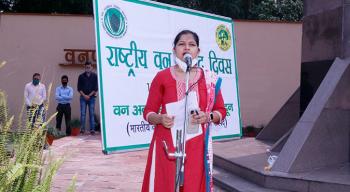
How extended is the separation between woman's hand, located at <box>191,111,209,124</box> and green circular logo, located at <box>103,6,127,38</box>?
83.7 inches

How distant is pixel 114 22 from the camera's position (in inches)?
185

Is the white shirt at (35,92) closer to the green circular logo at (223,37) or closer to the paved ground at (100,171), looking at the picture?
the paved ground at (100,171)

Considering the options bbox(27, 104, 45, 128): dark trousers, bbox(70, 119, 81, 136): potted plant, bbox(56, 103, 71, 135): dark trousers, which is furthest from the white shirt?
bbox(70, 119, 81, 136): potted plant

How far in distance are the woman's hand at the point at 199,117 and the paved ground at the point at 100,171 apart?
2.06 m

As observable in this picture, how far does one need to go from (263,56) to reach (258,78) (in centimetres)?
65

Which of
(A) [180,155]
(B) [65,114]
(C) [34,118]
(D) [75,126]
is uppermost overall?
(C) [34,118]

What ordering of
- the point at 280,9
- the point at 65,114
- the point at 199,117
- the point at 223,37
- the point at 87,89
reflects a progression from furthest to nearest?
the point at 280,9 → the point at 65,114 → the point at 87,89 → the point at 223,37 → the point at 199,117

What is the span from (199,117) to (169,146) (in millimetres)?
339

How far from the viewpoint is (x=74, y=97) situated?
42.4 feet

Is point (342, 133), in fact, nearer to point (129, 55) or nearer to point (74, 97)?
point (129, 55)

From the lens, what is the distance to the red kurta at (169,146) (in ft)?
9.66

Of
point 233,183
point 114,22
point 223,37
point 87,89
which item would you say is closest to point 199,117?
point 114,22

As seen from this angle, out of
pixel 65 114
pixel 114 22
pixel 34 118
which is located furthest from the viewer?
pixel 65 114

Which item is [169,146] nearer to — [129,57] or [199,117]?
[199,117]
